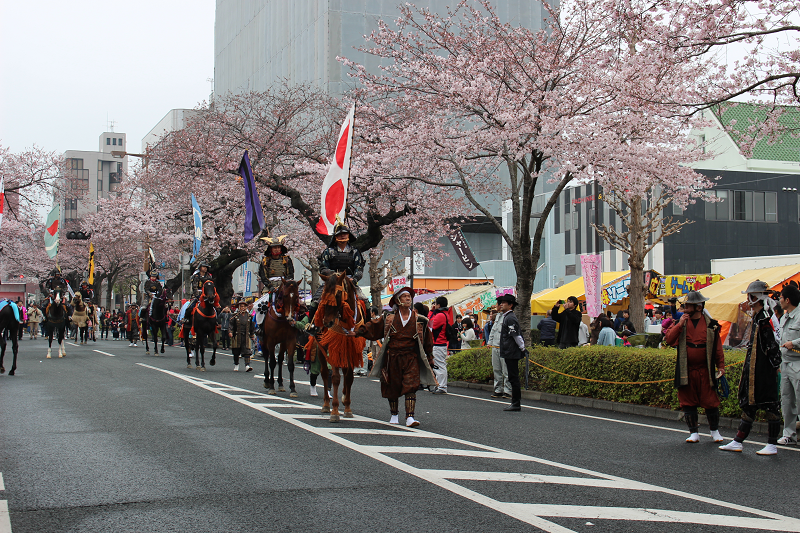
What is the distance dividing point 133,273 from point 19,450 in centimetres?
6476

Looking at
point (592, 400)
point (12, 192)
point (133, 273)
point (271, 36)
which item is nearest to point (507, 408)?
point (592, 400)

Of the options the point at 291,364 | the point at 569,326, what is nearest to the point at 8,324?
the point at 291,364

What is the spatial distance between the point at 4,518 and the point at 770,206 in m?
49.9

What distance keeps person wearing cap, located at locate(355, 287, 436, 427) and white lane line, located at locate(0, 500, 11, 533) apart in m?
5.02

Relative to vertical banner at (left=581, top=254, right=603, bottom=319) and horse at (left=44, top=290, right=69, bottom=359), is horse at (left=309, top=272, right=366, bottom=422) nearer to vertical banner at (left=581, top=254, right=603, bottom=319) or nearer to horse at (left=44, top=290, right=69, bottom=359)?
vertical banner at (left=581, top=254, right=603, bottom=319)

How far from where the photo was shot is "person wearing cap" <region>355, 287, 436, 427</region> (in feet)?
32.8

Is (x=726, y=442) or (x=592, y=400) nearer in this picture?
(x=726, y=442)

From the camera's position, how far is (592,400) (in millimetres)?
13859

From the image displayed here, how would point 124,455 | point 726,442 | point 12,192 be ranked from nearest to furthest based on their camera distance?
point 124,455 < point 726,442 < point 12,192

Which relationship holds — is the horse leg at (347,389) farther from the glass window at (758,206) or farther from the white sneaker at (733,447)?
the glass window at (758,206)

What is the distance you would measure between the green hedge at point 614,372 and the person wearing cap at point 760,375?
→ 7.44 feet

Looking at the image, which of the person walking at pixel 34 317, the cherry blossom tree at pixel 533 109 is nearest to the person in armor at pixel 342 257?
the cherry blossom tree at pixel 533 109

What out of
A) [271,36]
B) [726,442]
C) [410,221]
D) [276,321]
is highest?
[271,36]

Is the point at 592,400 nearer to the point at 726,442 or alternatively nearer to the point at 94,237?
the point at 726,442
